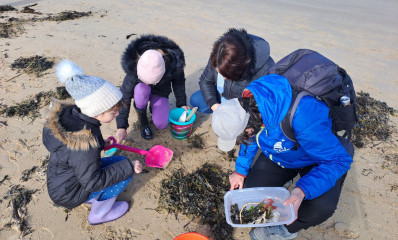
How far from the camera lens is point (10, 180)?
2555 millimetres

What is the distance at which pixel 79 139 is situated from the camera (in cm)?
172

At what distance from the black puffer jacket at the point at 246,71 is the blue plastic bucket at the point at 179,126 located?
39 cm

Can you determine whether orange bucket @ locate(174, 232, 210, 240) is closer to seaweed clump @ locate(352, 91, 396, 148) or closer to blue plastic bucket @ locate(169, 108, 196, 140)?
blue plastic bucket @ locate(169, 108, 196, 140)

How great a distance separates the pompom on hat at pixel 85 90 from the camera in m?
1.72

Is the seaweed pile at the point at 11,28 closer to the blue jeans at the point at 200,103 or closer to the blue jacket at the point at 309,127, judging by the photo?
the blue jeans at the point at 200,103

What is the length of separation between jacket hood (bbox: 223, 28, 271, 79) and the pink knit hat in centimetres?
73

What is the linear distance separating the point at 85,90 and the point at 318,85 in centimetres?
159

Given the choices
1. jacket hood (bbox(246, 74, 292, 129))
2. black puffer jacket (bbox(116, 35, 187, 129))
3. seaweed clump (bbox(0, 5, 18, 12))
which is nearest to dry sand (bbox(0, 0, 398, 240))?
seaweed clump (bbox(0, 5, 18, 12))

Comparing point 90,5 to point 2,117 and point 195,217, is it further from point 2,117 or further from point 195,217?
point 195,217

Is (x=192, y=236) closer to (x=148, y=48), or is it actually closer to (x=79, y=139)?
(x=79, y=139)

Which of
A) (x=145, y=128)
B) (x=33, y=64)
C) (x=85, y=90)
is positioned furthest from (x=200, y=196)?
(x=33, y=64)

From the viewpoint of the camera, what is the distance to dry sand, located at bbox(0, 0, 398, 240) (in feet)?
7.65

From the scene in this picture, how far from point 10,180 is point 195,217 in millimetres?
1888

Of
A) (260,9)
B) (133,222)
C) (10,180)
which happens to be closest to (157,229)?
(133,222)
